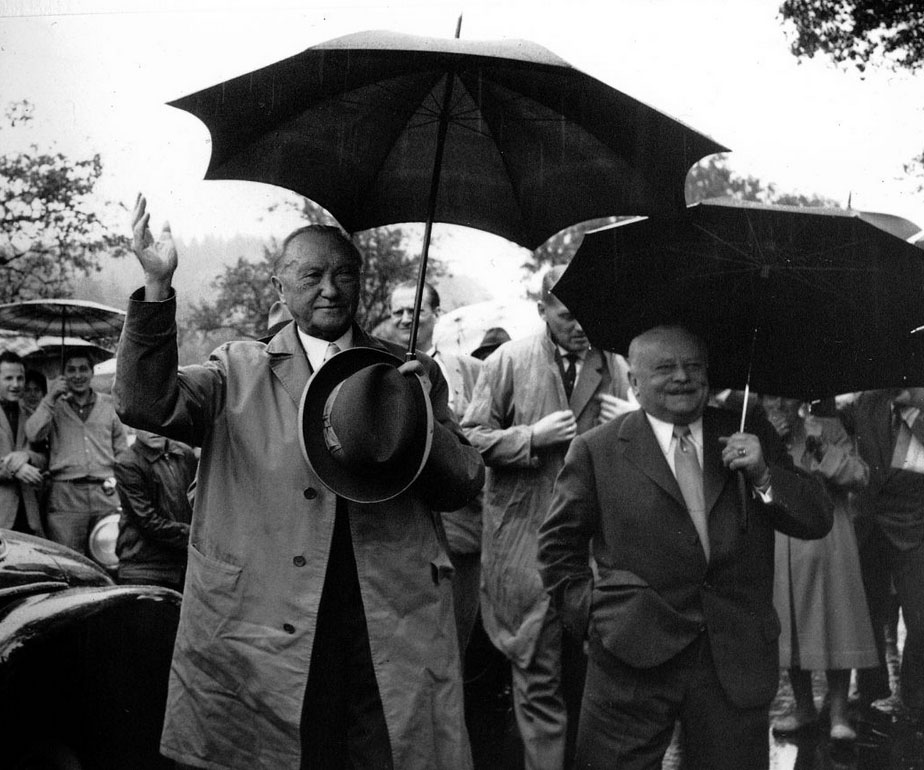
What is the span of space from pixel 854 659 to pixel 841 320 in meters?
1.98

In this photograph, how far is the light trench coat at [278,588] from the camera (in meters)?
2.99

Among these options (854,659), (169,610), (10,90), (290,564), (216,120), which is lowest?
(854,659)

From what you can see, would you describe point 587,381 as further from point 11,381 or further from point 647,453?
point 11,381

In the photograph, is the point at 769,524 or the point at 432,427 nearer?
the point at 432,427

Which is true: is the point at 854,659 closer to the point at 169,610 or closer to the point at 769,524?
the point at 769,524

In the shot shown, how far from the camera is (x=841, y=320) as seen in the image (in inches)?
149

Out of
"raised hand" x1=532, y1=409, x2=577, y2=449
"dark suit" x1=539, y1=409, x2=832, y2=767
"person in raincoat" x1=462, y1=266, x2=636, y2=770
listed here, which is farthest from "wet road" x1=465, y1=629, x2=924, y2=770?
"raised hand" x1=532, y1=409, x2=577, y2=449

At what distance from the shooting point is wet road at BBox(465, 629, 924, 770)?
4.77 m

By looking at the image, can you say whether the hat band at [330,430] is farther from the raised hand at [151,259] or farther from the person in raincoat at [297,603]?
the raised hand at [151,259]

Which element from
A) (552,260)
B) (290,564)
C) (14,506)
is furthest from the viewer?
(552,260)

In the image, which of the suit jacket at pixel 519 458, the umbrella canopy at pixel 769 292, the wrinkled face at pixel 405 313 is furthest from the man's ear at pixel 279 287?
the wrinkled face at pixel 405 313

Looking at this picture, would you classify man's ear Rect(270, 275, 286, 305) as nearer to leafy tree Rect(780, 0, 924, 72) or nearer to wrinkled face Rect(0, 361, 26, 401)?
leafy tree Rect(780, 0, 924, 72)

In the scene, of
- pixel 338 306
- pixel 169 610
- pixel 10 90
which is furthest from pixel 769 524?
pixel 10 90

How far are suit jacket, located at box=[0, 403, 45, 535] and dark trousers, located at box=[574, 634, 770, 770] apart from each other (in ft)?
13.1
